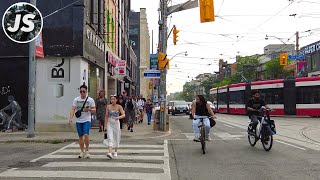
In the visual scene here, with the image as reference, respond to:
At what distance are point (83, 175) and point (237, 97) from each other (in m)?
32.6

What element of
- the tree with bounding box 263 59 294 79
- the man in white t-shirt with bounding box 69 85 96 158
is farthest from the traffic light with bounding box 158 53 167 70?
the tree with bounding box 263 59 294 79

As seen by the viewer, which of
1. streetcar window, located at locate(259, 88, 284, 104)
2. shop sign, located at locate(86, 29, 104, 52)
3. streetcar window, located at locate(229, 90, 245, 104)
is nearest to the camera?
shop sign, located at locate(86, 29, 104, 52)

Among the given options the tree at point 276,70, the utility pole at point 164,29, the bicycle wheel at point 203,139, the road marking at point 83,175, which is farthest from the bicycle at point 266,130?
the tree at point 276,70

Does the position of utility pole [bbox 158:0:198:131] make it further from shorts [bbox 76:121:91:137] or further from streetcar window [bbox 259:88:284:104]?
streetcar window [bbox 259:88:284:104]

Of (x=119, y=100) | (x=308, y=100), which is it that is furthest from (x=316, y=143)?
(x=308, y=100)

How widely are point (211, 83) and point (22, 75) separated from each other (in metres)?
99.3

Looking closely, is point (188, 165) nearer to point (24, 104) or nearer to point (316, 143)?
point (316, 143)

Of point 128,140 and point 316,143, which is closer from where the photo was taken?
point 316,143

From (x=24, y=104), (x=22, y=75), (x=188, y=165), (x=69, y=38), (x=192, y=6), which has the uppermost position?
(x=192, y=6)

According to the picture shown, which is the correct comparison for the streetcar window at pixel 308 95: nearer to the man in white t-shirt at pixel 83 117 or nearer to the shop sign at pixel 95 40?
the shop sign at pixel 95 40

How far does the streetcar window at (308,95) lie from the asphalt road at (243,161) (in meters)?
17.7

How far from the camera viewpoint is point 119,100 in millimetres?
17891

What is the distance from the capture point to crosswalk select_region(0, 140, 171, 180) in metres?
8.22

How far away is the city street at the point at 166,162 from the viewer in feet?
27.7
